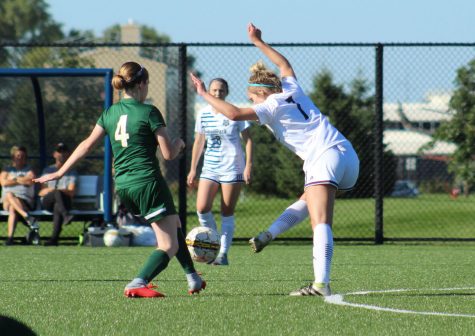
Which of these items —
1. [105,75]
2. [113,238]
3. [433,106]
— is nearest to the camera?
[113,238]

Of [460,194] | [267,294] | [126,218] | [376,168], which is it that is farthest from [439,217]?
[267,294]

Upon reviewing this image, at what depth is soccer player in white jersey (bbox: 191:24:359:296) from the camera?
24.2 feet

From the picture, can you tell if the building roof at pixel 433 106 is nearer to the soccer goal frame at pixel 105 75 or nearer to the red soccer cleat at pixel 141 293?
the soccer goal frame at pixel 105 75

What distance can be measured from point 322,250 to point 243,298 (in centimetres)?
66

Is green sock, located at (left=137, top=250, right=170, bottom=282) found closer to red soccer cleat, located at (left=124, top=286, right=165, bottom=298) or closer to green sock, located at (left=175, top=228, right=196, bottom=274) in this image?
red soccer cleat, located at (left=124, top=286, right=165, bottom=298)

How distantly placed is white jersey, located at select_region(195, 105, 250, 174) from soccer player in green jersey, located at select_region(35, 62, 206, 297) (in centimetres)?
386

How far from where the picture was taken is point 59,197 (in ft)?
50.0

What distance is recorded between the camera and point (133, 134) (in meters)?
7.29

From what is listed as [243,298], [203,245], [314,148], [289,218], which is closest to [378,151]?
[203,245]

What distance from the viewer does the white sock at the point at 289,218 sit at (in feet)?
26.7

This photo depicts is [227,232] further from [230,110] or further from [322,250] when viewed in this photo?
[230,110]

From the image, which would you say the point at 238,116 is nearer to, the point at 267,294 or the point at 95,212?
the point at 267,294

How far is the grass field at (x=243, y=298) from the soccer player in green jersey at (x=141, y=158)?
1.20 ft

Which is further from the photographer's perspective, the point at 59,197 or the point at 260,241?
the point at 59,197
